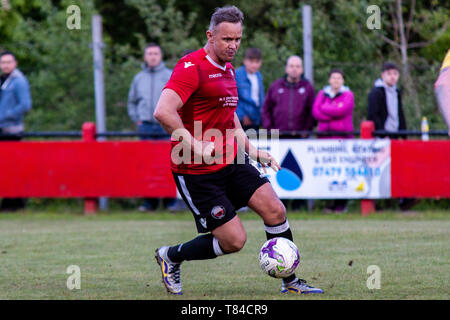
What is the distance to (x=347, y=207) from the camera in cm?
1398

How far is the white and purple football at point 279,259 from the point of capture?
702 centimetres

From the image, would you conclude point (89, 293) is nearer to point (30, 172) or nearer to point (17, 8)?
point (30, 172)

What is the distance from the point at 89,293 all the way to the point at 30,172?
7.15 meters

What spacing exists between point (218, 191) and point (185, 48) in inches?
442

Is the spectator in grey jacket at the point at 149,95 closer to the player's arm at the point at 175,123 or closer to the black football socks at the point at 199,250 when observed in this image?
the black football socks at the point at 199,250

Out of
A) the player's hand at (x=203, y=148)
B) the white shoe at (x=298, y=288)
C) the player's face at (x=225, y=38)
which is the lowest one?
the white shoe at (x=298, y=288)

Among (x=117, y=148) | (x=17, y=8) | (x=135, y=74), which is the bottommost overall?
(x=117, y=148)

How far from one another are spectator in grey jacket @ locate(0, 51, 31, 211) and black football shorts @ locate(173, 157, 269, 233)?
24.9 ft

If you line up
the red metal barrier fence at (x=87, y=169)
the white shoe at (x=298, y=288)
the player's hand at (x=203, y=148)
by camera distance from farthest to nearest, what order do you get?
1. the red metal barrier fence at (x=87, y=169)
2. the white shoe at (x=298, y=288)
3. the player's hand at (x=203, y=148)

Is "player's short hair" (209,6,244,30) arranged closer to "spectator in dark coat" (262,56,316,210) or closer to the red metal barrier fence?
"spectator in dark coat" (262,56,316,210)

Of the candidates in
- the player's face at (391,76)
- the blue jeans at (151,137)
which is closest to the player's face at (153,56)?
the blue jeans at (151,137)

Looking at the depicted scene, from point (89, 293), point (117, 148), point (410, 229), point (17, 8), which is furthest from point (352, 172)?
point (17, 8)

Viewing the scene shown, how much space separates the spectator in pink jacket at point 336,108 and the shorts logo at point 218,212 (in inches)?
267
